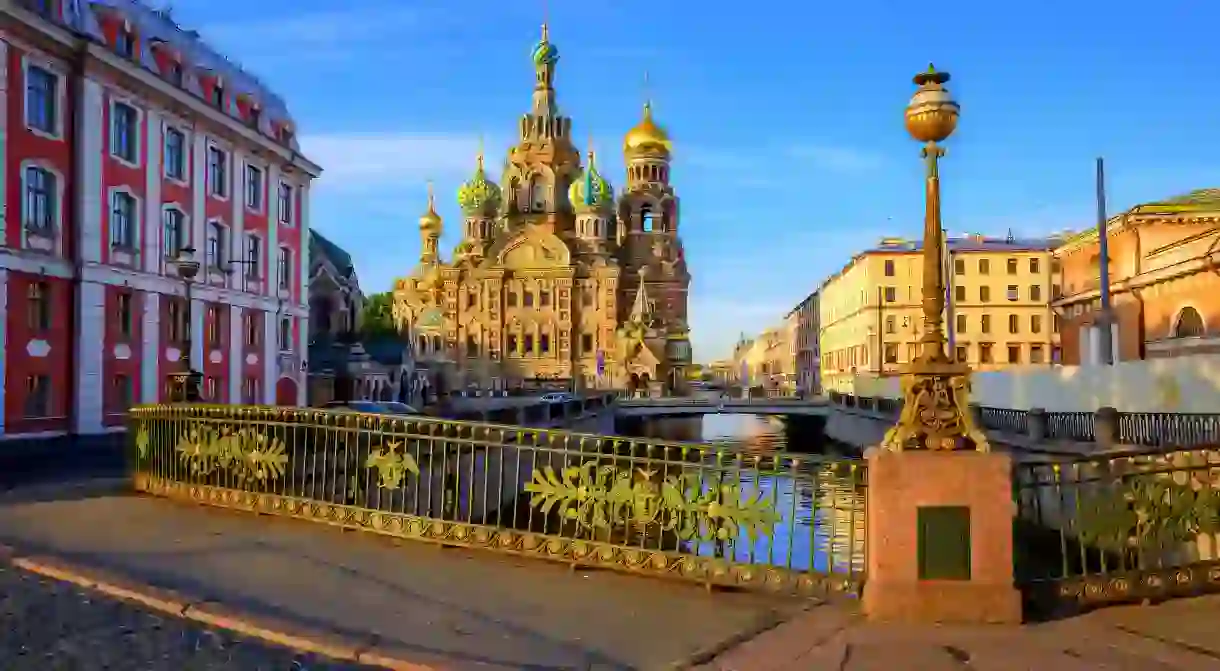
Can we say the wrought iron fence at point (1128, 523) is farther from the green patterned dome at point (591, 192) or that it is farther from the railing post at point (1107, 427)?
the green patterned dome at point (591, 192)

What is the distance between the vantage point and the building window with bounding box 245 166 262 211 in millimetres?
33156

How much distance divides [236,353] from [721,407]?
109 feet

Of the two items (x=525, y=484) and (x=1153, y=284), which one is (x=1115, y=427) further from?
(x=1153, y=284)

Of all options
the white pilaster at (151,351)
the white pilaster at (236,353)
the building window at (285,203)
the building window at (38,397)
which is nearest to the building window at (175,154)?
the white pilaster at (151,351)

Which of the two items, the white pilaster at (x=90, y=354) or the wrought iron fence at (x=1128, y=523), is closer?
the wrought iron fence at (x=1128, y=523)

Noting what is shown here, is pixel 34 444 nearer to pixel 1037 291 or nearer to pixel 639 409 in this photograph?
pixel 639 409

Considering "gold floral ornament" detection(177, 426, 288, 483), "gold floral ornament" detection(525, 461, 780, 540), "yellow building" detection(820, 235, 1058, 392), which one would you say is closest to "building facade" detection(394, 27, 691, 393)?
"yellow building" detection(820, 235, 1058, 392)

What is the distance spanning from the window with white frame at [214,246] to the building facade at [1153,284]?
28.6m

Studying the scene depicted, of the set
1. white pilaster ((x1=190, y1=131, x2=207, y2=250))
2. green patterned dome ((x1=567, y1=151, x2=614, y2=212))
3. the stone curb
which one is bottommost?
the stone curb

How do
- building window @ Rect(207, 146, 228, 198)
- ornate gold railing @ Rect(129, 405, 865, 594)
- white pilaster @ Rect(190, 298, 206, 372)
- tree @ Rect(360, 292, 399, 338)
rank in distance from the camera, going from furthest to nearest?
tree @ Rect(360, 292, 399, 338) → building window @ Rect(207, 146, 228, 198) → white pilaster @ Rect(190, 298, 206, 372) → ornate gold railing @ Rect(129, 405, 865, 594)

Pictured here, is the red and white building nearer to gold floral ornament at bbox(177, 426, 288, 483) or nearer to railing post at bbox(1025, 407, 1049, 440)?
gold floral ornament at bbox(177, 426, 288, 483)

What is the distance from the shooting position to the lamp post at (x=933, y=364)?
7.15m

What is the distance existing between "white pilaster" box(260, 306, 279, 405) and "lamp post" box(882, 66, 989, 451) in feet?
98.3

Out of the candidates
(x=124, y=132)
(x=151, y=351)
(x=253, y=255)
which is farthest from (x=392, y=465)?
(x=253, y=255)
